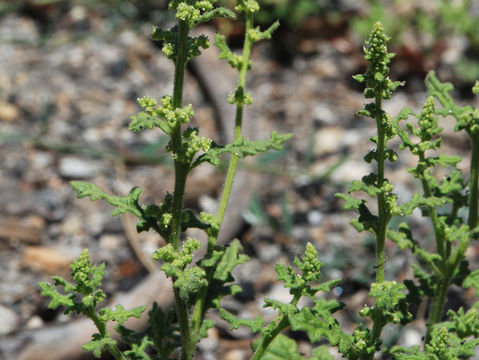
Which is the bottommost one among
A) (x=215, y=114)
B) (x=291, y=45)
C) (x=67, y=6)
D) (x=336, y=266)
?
(x=336, y=266)

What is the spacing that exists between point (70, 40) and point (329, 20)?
1.77 m

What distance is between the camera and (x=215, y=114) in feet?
15.4

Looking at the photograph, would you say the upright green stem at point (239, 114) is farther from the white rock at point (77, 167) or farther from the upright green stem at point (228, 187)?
the white rock at point (77, 167)

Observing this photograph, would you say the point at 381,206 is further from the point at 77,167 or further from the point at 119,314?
the point at 77,167

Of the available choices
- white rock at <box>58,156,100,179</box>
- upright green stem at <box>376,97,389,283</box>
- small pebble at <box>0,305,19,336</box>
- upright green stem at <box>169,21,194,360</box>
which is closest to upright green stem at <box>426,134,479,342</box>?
upright green stem at <box>376,97,389,283</box>

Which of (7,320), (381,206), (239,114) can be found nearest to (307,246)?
(381,206)

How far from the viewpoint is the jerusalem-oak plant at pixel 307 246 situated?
1741 mm

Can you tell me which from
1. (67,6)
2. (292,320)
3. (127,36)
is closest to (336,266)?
(292,320)

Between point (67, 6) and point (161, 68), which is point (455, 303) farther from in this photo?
point (67, 6)

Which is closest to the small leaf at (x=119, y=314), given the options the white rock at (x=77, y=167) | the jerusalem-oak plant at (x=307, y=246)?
the jerusalem-oak plant at (x=307, y=246)

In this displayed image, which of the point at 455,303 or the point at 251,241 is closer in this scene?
Result: the point at 455,303

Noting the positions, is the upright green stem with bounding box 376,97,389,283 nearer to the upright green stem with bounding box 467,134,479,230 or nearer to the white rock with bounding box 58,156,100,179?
the upright green stem with bounding box 467,134,479,230

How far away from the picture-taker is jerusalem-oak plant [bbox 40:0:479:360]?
174cm

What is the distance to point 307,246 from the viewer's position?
5.91 ft
